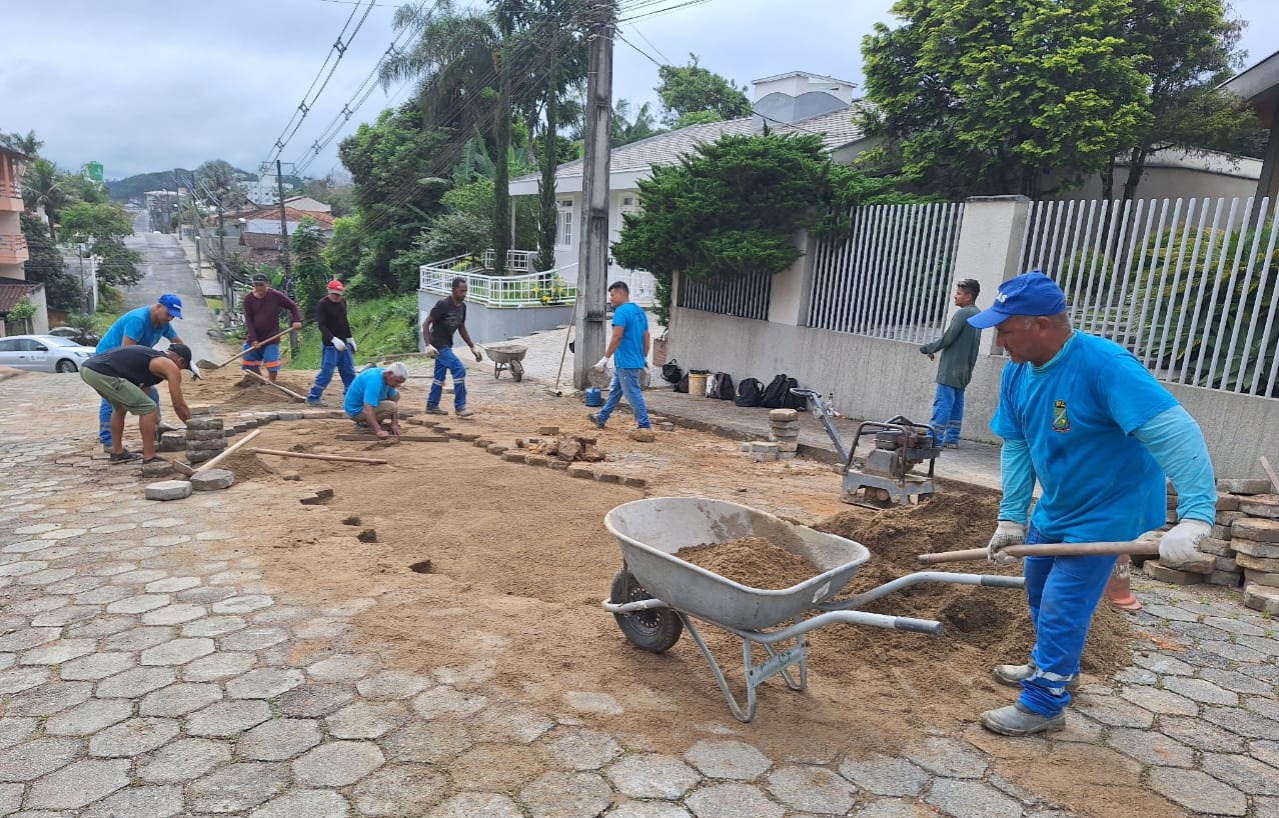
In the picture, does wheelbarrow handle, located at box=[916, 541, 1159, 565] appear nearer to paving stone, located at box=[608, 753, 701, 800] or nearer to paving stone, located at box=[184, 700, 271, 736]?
paving stone, located at box=[608, 753, 701, 800]

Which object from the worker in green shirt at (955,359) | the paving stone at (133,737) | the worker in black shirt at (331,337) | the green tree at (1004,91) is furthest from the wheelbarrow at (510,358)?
the paving stone at (133,737)

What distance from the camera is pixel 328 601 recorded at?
3.78 m

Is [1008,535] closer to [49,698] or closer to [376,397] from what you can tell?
[49,698]

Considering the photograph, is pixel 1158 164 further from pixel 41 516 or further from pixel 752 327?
pixel 41 516

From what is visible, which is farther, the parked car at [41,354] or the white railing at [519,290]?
the parked car at [41,354]

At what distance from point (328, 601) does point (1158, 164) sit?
16.4 meters

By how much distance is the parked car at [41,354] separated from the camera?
65.7ft

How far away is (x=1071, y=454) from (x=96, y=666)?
3952 mm

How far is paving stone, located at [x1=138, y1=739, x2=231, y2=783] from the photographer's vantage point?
246 cm

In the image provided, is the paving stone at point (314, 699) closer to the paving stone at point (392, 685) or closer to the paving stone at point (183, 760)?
the paving stone at point (392, 685)

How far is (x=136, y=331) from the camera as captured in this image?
7.00 meters

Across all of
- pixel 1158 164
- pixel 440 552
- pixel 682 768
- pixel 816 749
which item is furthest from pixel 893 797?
pixel 1158 164

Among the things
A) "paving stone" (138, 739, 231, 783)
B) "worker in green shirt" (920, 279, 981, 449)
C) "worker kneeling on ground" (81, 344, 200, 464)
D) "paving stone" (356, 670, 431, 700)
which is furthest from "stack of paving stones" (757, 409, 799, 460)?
"paving stone" (138, 739, 231, 783)

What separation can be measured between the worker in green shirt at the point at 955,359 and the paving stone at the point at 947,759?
15.0 ft
